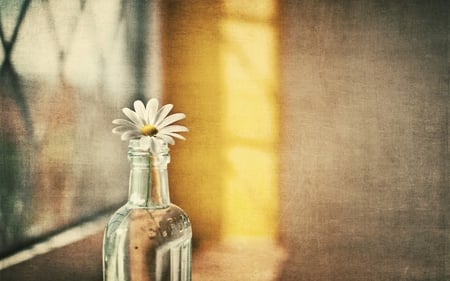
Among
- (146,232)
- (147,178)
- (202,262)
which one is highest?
(147,178)

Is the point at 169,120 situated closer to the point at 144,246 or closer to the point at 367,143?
the point at 144,246

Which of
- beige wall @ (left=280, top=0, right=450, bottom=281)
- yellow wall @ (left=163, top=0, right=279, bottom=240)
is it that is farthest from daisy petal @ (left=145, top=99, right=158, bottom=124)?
beige wall @ (left=280, top=0, right=450, bottom=281)

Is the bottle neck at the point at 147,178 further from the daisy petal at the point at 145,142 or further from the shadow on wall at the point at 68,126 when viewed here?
the shadow on wall at the point at 68,126

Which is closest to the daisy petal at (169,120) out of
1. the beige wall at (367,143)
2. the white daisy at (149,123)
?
the white daisy at (149,123)

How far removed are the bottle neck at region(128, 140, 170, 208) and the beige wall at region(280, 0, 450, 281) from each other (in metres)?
0.34

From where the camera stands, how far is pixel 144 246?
1.00 meters

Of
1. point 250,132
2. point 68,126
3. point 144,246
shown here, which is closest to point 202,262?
point 144,246

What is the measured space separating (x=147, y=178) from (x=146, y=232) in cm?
11

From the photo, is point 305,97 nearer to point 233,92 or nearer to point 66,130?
point 233,92

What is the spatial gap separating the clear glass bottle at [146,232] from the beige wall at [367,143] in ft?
1.06

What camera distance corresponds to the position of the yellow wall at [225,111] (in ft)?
3.95

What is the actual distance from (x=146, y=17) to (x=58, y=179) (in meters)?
0.46

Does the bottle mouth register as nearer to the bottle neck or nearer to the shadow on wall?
the bottle neck

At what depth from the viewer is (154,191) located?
1.01 meters
